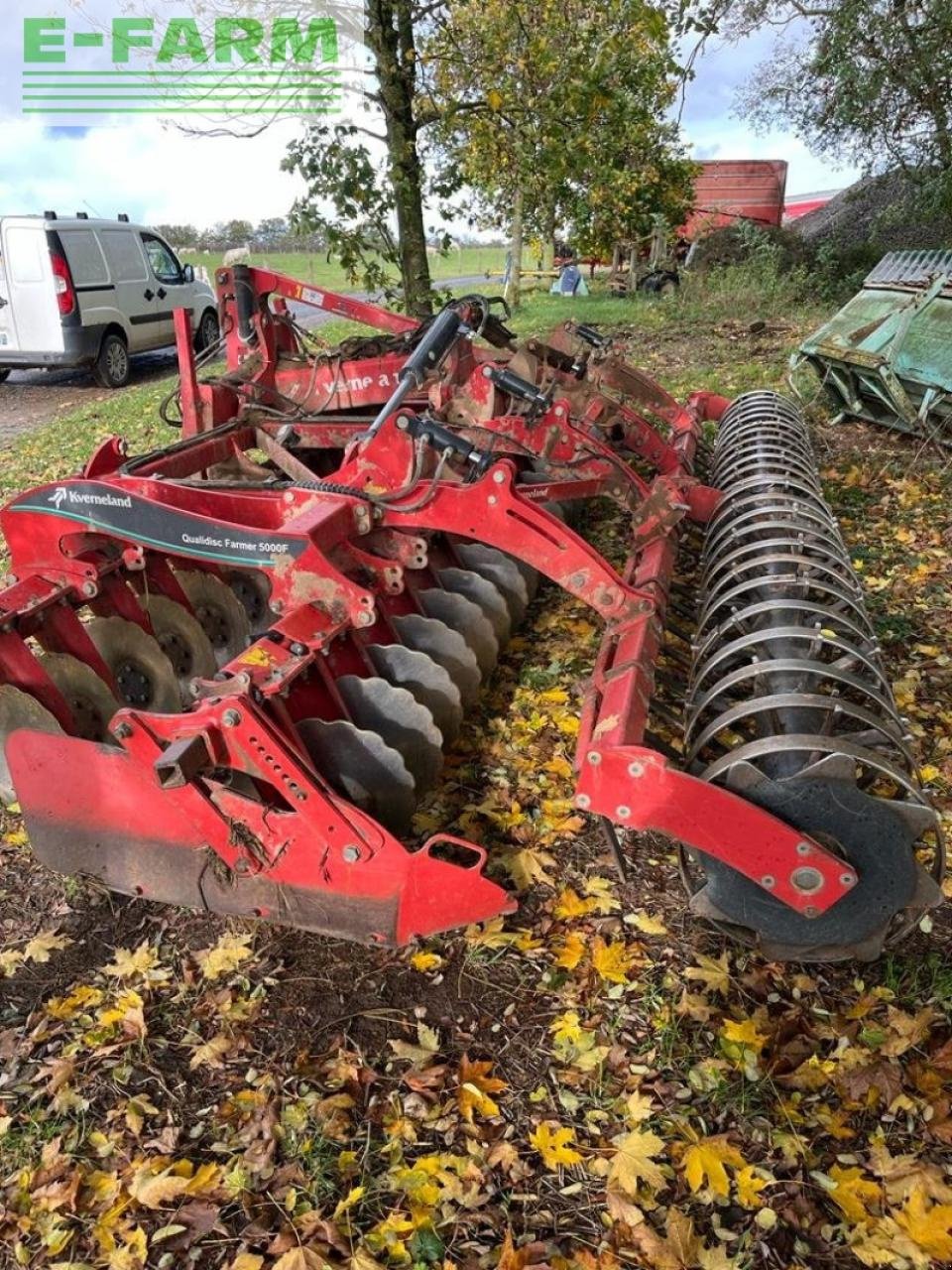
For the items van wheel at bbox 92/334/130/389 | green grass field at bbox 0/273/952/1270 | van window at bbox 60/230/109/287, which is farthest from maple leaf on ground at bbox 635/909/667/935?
van wheel at bbox 92/334/130/389

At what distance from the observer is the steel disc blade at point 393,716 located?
3398mm

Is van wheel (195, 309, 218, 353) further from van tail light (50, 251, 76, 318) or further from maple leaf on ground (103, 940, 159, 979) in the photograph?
maple leaf on ground (103, 940, 159, 979)

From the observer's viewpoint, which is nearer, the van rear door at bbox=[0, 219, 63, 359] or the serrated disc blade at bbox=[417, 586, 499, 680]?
the serrated disc blade at bbox=[417, 586, 499, 680]

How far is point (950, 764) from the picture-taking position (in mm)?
3801

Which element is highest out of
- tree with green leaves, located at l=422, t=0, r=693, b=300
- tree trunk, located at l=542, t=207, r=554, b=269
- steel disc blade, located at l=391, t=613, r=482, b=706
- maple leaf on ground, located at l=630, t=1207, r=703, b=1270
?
tree with green leaves, located at l=422, t=0, r=693, b=300

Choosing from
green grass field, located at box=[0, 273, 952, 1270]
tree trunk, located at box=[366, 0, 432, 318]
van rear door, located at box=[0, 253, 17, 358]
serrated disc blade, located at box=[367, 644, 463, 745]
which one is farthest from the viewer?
van rear door, located at box=[0, 253, 17, 358]

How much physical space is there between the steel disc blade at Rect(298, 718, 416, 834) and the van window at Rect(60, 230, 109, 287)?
34.2 ft

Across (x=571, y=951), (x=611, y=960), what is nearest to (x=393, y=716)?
(x=571, y=951)

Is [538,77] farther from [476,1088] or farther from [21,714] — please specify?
[476,1088]

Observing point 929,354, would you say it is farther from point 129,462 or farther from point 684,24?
point 129,462

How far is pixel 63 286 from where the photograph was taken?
1132 centimetres

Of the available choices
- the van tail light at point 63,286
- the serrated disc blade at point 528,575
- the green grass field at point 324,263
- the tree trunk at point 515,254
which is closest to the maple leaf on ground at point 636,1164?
the serrated disc blade at point 528,575

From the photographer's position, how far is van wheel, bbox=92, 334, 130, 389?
12.3 m

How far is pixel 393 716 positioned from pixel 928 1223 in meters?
2.11
